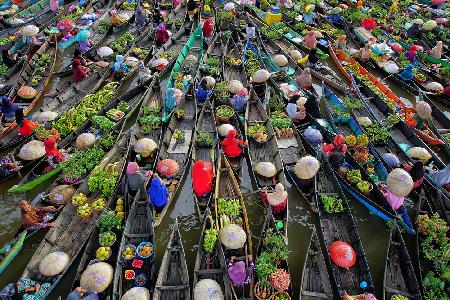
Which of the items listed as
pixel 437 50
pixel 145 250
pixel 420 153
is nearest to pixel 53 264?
pixel 145 250

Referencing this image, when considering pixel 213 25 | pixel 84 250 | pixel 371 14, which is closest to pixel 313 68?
pixel 213 25

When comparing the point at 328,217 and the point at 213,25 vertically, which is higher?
the point at 213,25

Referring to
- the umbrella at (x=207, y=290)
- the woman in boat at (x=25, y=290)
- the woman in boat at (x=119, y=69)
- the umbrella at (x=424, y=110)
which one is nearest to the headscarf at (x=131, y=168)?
the woman in boat at (x=25, y=290)

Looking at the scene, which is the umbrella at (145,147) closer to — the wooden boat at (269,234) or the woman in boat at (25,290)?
the wooden boat at (269,234)

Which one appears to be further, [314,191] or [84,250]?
[314,191]

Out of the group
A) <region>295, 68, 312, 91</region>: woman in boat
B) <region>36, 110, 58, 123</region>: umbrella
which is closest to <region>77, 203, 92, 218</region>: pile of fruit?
<region>36, 110, 58, 123</region>: umbrella

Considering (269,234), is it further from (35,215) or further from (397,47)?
(397,47)

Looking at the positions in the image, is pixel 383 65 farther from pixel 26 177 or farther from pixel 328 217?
pixel 26 177
